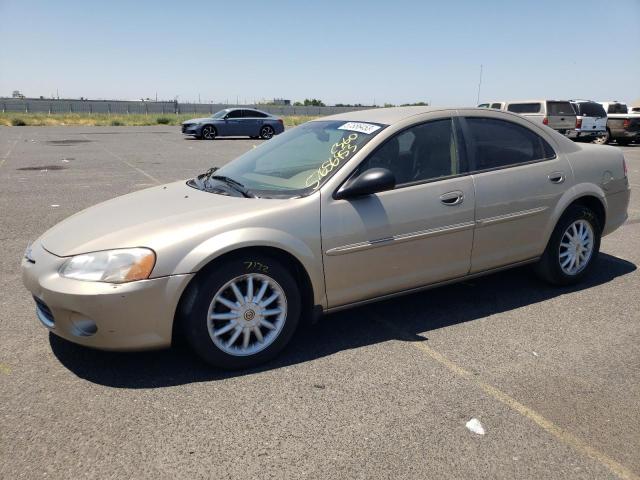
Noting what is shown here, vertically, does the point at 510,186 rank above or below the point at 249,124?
above

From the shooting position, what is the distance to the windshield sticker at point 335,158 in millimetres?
3654

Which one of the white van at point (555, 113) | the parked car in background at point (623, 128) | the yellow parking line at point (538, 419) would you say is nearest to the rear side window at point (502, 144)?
the yellow parking line at point (538, 419)

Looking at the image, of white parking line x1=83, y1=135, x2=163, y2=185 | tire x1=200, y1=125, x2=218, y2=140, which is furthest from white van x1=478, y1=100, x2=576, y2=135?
white parking line x1=83, y1=135, x2=163, y2=185

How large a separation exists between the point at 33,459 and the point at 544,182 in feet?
12.7

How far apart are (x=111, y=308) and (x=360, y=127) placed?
208 centimetres

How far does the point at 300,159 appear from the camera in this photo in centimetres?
406

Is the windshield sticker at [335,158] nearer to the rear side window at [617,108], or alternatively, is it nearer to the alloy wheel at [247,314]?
the alloy wheel at [247,314]

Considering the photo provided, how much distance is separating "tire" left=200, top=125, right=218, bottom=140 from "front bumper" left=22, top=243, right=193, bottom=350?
2333 cm

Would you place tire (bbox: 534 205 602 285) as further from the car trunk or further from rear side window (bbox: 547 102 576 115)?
rear side window (bbox: 547 102 576 115)

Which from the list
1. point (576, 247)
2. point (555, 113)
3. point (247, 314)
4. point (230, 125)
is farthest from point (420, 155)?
point (230, 125)

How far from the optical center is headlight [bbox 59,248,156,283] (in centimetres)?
303

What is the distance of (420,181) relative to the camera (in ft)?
12.8

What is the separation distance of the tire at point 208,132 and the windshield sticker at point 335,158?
74.7 ft

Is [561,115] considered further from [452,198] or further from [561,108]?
[452,198]
